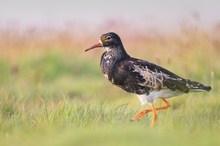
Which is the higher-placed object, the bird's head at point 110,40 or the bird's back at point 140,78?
the bird's head at point 110,40

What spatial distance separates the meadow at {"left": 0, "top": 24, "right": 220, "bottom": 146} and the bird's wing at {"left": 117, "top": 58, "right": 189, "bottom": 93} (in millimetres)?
361

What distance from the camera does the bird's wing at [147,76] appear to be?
27.7 feet

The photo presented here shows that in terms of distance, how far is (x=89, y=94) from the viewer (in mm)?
12188

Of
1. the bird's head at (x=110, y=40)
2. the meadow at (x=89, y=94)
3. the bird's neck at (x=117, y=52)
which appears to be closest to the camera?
the meadow at (x=89, y=94)

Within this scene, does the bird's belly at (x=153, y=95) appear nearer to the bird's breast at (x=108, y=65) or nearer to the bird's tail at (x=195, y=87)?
the bird's tail at (x=195, y=87)

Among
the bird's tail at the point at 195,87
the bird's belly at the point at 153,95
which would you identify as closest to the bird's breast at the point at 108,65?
the bird's belly at the point at 153,95

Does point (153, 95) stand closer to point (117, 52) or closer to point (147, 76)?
point (147, 76)

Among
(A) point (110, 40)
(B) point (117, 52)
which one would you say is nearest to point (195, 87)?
(B) point (117, 52)

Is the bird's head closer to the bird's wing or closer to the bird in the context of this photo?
the bird

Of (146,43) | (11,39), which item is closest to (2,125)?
(11,39)

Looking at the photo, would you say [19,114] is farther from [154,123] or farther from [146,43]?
[146,43]

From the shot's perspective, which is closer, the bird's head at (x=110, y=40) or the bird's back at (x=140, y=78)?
the bird's back at (x=140, y=78)

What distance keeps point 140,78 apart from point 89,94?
3.82 meters

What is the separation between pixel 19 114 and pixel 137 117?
1386 mm
